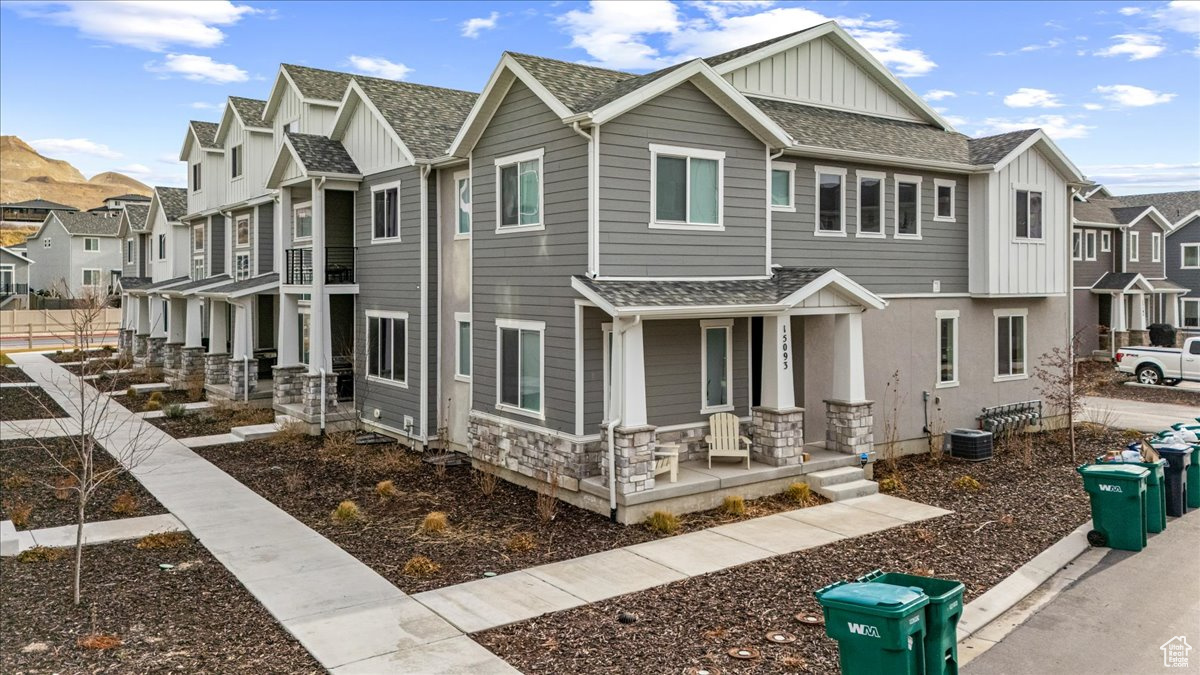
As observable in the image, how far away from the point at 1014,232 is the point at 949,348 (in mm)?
2978

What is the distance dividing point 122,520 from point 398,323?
7.22 m

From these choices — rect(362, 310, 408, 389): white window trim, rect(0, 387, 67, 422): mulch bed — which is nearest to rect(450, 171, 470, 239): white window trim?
rect(362, 310, 408, 389): white window trim

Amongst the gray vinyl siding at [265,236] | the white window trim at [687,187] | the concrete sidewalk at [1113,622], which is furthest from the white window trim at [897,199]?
the gray vinyl siding at [265,236]

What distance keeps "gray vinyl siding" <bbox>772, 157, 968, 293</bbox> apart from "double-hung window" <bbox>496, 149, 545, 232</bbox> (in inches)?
178

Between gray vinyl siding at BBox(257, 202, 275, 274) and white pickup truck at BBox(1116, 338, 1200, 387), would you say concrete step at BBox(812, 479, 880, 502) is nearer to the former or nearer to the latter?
gray vinyl siding at BBox(257, 202, 275, 274)

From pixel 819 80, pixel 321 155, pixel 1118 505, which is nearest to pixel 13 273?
pixel 321 155

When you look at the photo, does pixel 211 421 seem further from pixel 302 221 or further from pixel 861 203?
pixel 861 203

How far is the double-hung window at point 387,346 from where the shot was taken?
1827 cm

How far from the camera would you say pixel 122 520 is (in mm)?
12531

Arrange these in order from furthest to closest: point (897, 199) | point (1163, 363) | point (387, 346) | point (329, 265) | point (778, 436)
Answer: point (1163, 363) < point (329, 265) < point (387, 346) < point (897, 199) < point (778, 436)

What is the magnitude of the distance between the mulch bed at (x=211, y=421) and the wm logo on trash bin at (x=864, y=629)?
17819 millimetres

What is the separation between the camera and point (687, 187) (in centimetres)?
1352

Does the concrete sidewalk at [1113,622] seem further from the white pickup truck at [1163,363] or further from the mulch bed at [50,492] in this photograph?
the white pickup truck at [1163,363]

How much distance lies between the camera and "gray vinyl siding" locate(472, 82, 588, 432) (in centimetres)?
1303
